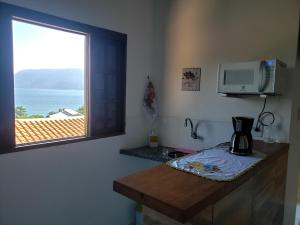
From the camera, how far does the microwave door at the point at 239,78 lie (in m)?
1.92

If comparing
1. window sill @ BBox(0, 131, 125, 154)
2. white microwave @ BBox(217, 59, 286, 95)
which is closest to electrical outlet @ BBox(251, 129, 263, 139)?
white microwave @ BBox(217, 59, 286, 95)

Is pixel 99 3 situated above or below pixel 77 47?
above

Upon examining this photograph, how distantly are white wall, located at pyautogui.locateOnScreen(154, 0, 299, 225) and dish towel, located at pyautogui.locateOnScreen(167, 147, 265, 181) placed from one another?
809 millimetres

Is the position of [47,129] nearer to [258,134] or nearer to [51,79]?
[51,79]

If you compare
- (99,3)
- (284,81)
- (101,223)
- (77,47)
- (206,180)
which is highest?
(99,3)

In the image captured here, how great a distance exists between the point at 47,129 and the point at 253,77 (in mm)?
1823

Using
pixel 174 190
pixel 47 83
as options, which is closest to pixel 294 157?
pixel 174 190

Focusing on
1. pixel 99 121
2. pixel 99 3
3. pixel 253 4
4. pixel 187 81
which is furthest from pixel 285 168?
pixel 99 3

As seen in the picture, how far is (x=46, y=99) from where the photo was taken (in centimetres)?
205

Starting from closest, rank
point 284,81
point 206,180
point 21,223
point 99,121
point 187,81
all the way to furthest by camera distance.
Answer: point 206,180 → point 21,223 → point 284,81 → point 99,121 → point 187,81

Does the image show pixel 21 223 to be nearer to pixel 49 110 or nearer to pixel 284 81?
pixel 49 110

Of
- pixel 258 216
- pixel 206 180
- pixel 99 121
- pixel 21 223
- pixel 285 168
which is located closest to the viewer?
pixel 206 180

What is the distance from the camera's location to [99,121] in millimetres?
2465

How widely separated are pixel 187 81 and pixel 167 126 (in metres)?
0.61
